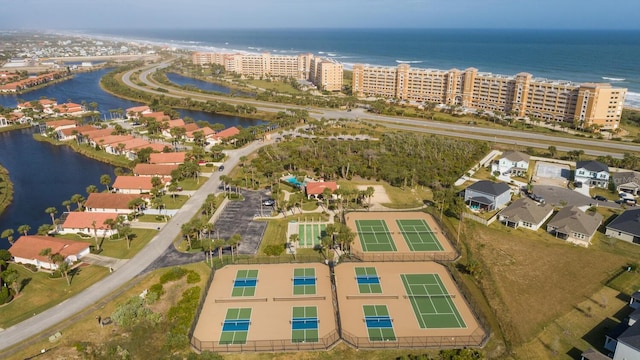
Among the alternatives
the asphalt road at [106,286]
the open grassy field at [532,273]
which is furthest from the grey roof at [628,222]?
the asphalt road at [106,286]

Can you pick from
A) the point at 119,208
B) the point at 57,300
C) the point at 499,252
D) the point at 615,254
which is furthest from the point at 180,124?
the point at 615,254

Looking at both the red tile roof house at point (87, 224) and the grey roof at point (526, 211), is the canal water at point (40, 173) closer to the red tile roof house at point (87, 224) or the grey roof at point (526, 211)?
the red tile roof house at point (87, 224)

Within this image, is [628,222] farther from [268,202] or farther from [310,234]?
[268,202]

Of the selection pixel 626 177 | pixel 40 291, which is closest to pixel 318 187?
pixel 40 291

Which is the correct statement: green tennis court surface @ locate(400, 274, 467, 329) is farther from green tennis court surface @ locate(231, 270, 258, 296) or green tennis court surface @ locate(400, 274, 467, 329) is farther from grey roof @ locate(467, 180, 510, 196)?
grey roof @ locate(467, 180, 510, 196)

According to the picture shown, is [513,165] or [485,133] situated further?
[485,133]

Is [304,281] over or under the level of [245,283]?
over
